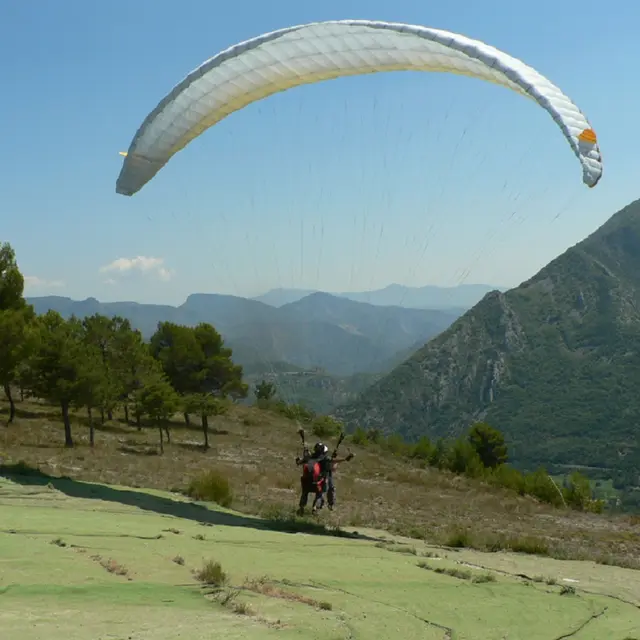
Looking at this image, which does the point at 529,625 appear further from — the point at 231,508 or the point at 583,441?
the point at 583,441

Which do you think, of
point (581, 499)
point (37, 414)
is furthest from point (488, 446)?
point (37, 414)

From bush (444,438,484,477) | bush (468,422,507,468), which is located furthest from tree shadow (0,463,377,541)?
bush (468,422,507,468)

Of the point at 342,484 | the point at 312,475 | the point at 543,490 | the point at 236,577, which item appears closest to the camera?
the point at 236,577

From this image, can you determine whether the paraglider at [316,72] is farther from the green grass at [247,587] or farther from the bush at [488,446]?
the bush at [488,446]

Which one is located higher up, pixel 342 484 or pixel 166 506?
Answer: pixel 166 506

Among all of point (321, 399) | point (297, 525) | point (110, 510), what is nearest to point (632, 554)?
point (297, 525)

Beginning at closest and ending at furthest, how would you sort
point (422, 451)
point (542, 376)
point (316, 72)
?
1. point (316, 72)
2. point (422, 451)
3. point (542, 376)

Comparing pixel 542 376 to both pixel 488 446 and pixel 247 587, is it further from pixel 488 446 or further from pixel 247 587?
pixel 247 587
